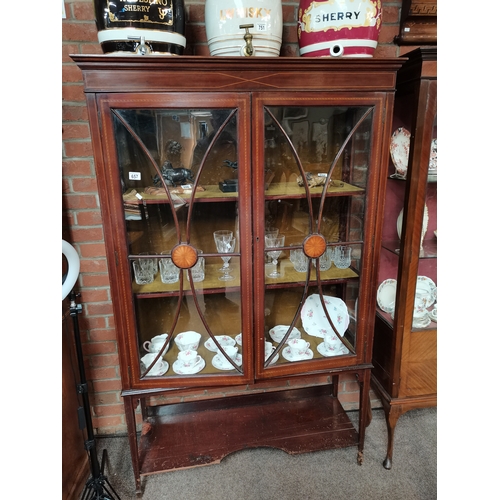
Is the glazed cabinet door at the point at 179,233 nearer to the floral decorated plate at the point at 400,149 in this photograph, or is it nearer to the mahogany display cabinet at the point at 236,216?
the mahogany display cabinet at the point at 236,216

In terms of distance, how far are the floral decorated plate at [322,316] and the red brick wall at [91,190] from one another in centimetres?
88

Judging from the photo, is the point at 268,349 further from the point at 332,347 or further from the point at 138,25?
the point at 138,25

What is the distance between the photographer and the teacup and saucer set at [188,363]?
1401 millimetres

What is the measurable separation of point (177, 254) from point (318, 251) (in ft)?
1.66

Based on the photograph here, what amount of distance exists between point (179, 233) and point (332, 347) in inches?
30.0

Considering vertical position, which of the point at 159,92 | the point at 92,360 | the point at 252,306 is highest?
the point at 159,92

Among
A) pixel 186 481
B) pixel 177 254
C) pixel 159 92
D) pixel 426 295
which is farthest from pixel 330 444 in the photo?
pixel 159 92

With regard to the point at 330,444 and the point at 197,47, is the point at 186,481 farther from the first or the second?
the point at 197,47

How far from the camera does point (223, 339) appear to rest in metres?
1.42

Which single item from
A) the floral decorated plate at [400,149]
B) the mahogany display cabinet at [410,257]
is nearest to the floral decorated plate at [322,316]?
the mahogany display cabinet at [410,257]

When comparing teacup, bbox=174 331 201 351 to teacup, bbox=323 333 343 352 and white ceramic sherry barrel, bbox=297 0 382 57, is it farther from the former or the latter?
white ceramic sherry barrel, bbox=297 0 382 57

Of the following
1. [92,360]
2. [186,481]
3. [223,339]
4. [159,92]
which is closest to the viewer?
[159,92]

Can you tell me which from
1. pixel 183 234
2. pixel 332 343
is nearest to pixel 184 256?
pixel 183 234

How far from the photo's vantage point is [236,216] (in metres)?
1.26
